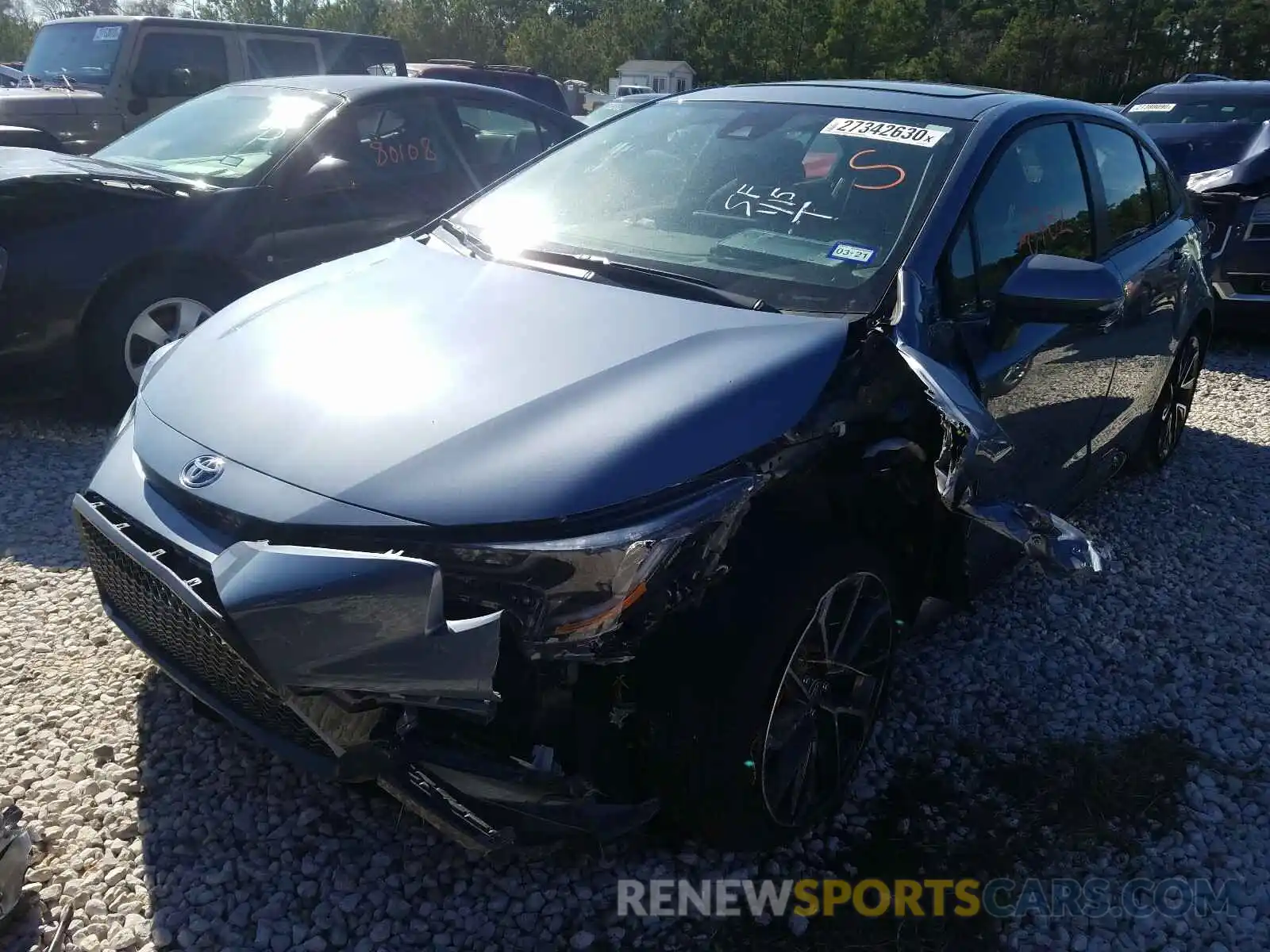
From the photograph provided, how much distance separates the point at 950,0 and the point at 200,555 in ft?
200

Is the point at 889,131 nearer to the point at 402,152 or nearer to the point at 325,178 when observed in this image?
the point at 325,178

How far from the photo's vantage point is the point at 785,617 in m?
2.21

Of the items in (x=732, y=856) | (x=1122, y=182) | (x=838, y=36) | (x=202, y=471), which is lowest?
(x=838, y=36)

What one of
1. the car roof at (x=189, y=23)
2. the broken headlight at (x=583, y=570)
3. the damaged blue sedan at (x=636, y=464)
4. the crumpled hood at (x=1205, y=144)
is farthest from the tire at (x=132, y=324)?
the crumpled hood at (x=1205, y=144)

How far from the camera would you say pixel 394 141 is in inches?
221

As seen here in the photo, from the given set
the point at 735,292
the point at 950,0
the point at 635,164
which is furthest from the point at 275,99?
the point at 950,0

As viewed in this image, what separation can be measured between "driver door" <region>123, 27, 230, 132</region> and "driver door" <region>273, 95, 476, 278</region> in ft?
15.3

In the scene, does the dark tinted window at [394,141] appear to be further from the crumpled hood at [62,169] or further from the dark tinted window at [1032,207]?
the dark tinted window at [1032,207]

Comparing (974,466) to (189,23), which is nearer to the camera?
(974,466)

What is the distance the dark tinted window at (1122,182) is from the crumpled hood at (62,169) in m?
4.15

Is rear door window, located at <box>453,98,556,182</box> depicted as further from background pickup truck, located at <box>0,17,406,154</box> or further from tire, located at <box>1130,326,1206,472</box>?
background pickup truck, located at <box>0,17,406,154</box>

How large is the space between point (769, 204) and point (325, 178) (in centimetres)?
306

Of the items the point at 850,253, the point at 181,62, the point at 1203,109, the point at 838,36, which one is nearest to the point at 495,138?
the point at 850,253

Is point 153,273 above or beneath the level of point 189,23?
beneath
